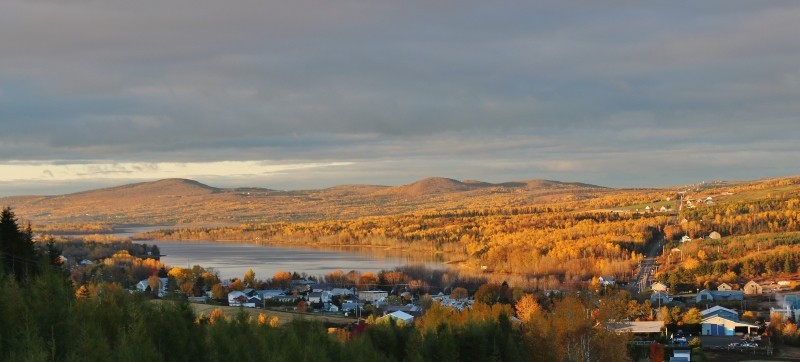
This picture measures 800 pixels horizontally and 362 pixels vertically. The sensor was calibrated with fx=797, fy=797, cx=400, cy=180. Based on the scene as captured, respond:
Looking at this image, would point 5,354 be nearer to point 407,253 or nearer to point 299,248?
point 407,253

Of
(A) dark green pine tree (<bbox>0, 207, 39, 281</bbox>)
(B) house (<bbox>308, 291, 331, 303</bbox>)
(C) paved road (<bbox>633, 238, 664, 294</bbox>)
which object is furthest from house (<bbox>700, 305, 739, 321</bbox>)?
(A) dark green pine tree (<bbox>0, 207, 39, 281</bbox>)

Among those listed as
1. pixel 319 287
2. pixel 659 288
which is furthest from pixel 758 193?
pixel 319 287

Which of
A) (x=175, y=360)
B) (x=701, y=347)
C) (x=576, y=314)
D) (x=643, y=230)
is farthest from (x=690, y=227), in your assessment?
(x=175, y=360)

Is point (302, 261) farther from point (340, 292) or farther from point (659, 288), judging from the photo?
point (659, 288)

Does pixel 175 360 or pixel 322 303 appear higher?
pixel 175 360

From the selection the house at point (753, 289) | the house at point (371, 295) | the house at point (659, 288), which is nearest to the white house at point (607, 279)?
the house at point (659, 288)

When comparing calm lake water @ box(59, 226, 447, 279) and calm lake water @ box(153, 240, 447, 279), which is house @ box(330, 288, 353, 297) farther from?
calm lake water @ box(153, 240, 447, 279)
